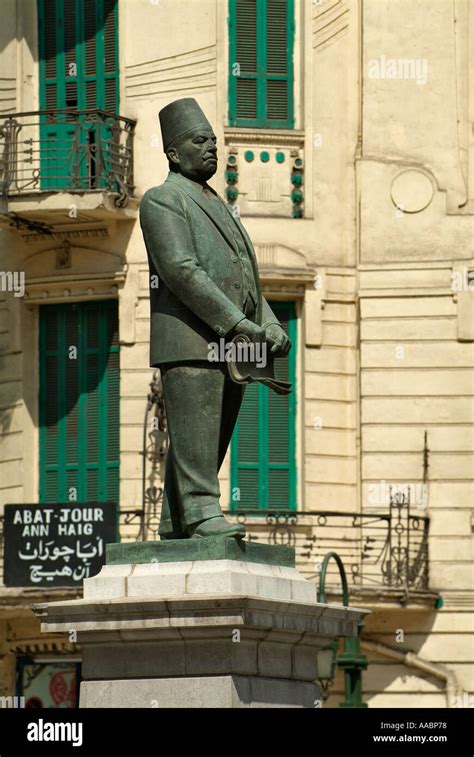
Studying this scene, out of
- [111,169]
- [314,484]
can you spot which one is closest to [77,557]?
[314,484]

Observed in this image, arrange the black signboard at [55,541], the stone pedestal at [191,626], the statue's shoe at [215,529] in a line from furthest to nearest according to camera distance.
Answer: the black signboard at [55,541]
the statue's shoe at [215,529]
the stone pedestal at [191,626]

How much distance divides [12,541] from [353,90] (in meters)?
7.50

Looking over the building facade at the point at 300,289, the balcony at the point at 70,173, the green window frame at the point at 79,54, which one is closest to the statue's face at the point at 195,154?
the balcony at the point at 70,173

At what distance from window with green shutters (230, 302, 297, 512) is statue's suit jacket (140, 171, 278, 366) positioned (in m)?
15.4

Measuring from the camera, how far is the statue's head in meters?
14.2

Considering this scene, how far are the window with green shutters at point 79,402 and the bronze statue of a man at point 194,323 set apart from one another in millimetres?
15830

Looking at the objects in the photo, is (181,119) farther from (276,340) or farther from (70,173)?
(70,173)

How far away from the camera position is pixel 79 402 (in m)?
30.2

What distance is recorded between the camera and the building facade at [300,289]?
29391 mm

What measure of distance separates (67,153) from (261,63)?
2.86 m

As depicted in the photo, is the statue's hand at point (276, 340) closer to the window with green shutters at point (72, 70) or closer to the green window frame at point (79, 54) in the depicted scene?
the window with green shutters at point (72, 70)

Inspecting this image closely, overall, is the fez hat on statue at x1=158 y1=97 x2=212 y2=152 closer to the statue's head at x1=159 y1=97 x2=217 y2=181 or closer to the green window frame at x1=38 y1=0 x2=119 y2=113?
the statue's head at x1=159 y1=97 x2=217 y2=181

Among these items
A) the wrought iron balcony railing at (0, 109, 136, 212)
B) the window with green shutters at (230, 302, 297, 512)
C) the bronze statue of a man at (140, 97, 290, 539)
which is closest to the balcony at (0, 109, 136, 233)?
the wrought iron balcony railing at (0, 109, 136, 212)

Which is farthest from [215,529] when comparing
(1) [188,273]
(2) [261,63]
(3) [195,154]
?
(2) [261,63]
